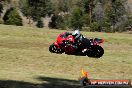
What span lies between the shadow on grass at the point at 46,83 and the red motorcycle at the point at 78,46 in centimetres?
189

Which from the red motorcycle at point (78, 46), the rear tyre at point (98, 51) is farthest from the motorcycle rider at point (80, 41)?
the rear tyre at point (98, 51)

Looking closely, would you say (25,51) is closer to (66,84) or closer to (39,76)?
(39,76)

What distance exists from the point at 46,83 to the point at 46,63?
25.4 ft

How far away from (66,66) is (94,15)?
6428cm

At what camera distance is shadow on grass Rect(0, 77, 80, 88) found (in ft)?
57.1

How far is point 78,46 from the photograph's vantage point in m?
21.2

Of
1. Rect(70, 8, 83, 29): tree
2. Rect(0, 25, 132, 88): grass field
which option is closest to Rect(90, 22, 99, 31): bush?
Rect(70, 8, 83, 29): tree

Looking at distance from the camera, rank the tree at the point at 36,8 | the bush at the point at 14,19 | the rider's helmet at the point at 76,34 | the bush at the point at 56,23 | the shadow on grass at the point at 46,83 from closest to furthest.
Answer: the shadow on grass at the point at 46,83 → the rider's helmet at the point at 76,34 → the bush at the point at 14,19 → the tree at the point at 36,8 → the bush at the point at 56,23

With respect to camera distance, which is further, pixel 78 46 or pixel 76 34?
pixel 78 46

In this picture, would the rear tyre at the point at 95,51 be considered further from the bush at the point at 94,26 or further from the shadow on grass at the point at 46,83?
the bush at the point at 94,26

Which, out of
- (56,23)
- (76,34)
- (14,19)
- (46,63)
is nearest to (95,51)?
(76,34)

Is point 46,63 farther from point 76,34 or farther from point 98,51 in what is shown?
point 76,34

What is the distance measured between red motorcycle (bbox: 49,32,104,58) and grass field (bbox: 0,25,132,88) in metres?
1.65

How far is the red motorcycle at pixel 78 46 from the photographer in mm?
20875
